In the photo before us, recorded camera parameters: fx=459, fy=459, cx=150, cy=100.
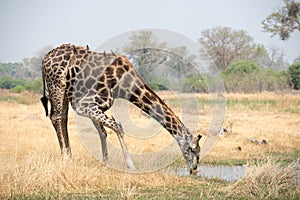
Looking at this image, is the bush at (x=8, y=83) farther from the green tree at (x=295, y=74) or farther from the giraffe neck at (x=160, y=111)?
the giraffe neck at (x=160, y=111)

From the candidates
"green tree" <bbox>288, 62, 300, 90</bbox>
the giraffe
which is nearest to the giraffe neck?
the giraffe

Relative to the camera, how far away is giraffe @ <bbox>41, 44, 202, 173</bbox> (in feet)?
26.4

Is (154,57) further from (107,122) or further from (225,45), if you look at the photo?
(225,45)

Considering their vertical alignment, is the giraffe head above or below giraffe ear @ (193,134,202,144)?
below

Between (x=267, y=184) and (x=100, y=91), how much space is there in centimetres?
343

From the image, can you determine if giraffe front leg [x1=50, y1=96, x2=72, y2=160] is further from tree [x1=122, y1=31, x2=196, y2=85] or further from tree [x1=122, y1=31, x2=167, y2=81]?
tree [x1=122, y1=31, x2=167, y2=81]

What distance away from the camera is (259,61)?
67.3m

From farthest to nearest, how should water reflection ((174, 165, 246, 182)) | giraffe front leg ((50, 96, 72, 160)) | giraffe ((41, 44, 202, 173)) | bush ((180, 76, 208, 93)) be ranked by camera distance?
1. bush ((180, 76, 208, 93))
2. giraffe front leg ((50, 96, 72, 160))
3. giraffe ((41, 44, 202, 173))
4. water reflection ((174, 165, 246, 182))

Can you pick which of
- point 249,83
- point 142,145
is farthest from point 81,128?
point 249,83

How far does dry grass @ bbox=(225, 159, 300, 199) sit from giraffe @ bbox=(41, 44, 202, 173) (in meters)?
1.63

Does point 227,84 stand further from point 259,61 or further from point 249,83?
point 259,61

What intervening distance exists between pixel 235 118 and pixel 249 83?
1603 centimetres

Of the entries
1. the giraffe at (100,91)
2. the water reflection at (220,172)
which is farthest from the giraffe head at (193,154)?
the water reflection at (220,172)

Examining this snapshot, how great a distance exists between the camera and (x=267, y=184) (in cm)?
633
